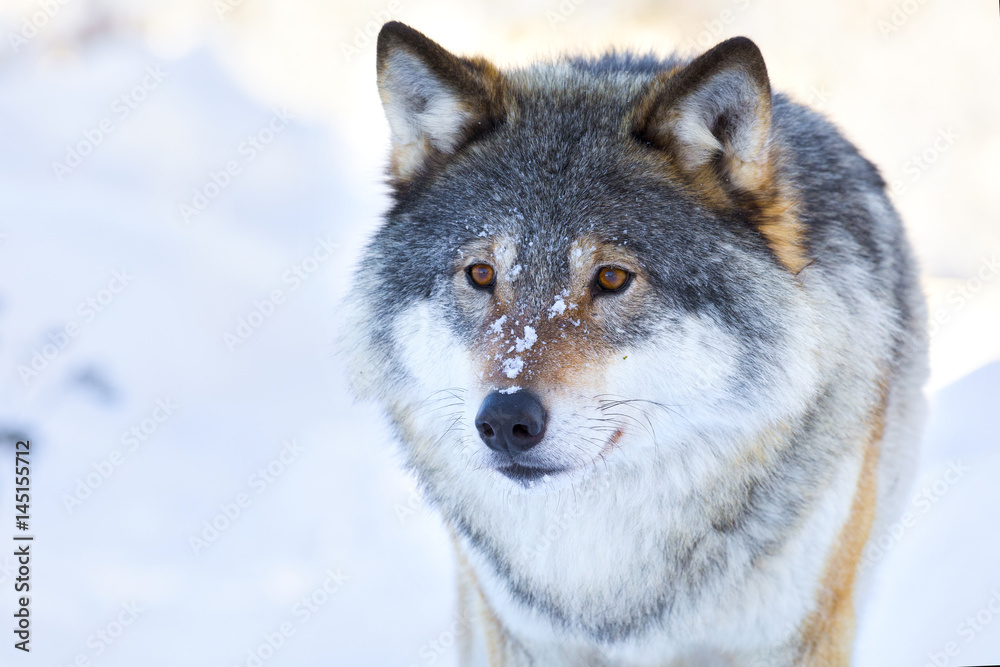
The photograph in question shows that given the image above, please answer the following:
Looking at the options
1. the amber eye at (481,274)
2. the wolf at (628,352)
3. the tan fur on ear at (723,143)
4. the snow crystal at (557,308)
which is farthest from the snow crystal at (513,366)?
the tan fur on ear at (723,143)

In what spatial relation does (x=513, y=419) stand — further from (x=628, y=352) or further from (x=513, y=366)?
(x=628, y=352)

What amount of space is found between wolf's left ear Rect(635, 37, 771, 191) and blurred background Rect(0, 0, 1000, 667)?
1148mm

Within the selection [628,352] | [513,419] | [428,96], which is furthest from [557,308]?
[428,96]

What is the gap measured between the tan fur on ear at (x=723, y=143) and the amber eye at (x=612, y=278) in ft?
1.25

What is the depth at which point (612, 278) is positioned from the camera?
2.31 meters

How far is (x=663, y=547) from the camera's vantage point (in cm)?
258

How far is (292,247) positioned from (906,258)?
161 inches

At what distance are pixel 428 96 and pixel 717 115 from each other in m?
0.92

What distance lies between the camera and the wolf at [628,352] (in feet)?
7.41

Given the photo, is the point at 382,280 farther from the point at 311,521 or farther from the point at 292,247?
the point at 292,247

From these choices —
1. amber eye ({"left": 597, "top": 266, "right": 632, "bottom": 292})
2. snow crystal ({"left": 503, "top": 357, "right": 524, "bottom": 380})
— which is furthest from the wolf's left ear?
snow crystal ({"left": 503, "top": 357, "right": 524, "bottom": 380})

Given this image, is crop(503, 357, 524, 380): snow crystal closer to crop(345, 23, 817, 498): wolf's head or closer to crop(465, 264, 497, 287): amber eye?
crop(345, 23, 817, 498): wolf's head

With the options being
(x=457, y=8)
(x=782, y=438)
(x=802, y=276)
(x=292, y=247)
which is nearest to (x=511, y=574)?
(x=782, y=438)

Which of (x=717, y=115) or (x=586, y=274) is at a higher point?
(x=717, y=115)
